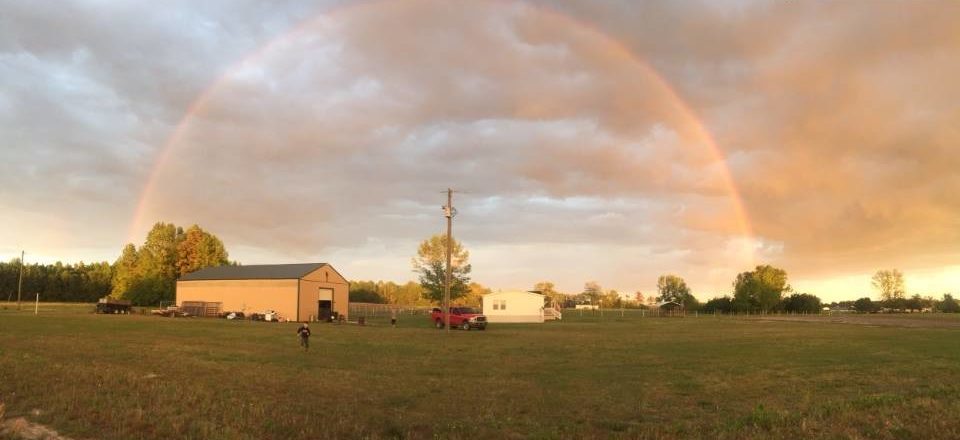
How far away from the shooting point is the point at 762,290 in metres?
151

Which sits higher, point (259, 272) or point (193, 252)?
point (193, 252)

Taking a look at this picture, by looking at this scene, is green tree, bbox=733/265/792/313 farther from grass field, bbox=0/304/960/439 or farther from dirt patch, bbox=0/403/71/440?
dirt patch, bbox=0/403/71/440

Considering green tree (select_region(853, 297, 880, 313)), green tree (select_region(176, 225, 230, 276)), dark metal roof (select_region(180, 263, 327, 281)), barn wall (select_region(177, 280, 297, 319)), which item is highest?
green tree (select_region(176, 225, 230, 276))

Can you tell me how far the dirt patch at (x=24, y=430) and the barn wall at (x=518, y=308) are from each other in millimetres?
66227

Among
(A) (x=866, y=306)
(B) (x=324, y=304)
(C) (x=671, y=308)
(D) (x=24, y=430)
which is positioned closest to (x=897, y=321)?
(C) (x=671, y=308)

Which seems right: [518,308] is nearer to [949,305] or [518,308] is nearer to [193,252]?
[193,252]

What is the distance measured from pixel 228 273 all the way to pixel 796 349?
63.3 metres

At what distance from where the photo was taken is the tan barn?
2579 inches

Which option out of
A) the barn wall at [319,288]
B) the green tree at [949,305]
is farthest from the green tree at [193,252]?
the green tree at [949,305]

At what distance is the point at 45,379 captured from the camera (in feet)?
46.2

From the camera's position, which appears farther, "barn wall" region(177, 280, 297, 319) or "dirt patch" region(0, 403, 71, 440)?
"barn wall" region(177, 280, 297, 319)

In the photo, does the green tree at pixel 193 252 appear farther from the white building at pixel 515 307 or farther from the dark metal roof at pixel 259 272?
the white building at pixel 515 307

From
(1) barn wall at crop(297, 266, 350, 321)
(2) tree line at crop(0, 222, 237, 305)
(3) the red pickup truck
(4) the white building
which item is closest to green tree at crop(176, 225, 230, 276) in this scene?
(2) tree line at crop(0, 222, 237, 305)

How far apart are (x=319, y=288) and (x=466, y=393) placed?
5648 cm
